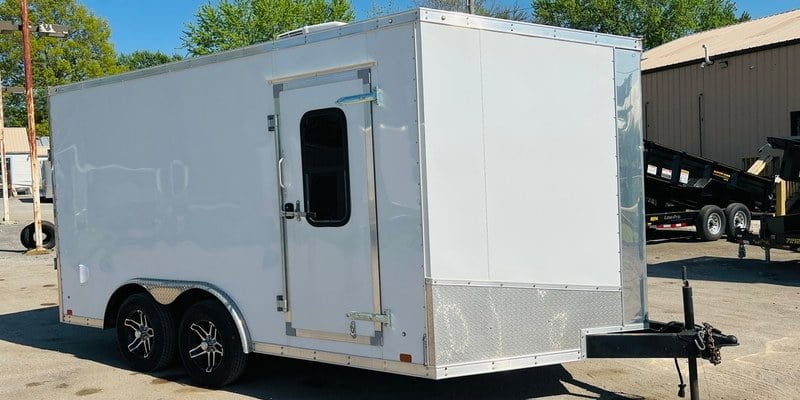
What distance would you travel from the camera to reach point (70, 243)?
7266mm

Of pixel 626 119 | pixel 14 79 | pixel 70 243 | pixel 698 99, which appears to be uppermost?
pixel 14 79

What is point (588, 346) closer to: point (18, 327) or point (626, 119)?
point (626, 119)

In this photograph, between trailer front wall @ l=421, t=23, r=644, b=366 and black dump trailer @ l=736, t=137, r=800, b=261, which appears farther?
black dump trailer @ l=736, t=137, r=800, b=261

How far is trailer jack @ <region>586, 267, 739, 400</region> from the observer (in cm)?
481

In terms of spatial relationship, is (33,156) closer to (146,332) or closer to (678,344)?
(146,332)

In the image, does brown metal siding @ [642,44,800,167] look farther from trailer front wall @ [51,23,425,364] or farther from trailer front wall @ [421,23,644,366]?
trailer front wall @ [51,23,425,364]

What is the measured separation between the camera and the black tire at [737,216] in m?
15.6

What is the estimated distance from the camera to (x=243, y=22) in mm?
40781

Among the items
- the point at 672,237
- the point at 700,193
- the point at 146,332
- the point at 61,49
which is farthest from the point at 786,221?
the point at 61,49

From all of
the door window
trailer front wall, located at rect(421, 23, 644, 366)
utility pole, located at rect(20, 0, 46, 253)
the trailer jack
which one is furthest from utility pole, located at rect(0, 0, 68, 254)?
the trailer jack

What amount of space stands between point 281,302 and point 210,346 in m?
0.96

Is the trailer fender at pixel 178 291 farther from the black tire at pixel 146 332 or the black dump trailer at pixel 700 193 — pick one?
the black dump trailer at pixel 700 193

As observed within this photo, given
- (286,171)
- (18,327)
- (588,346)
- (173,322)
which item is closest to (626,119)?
(588,346)

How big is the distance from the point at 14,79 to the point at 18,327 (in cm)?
4887
